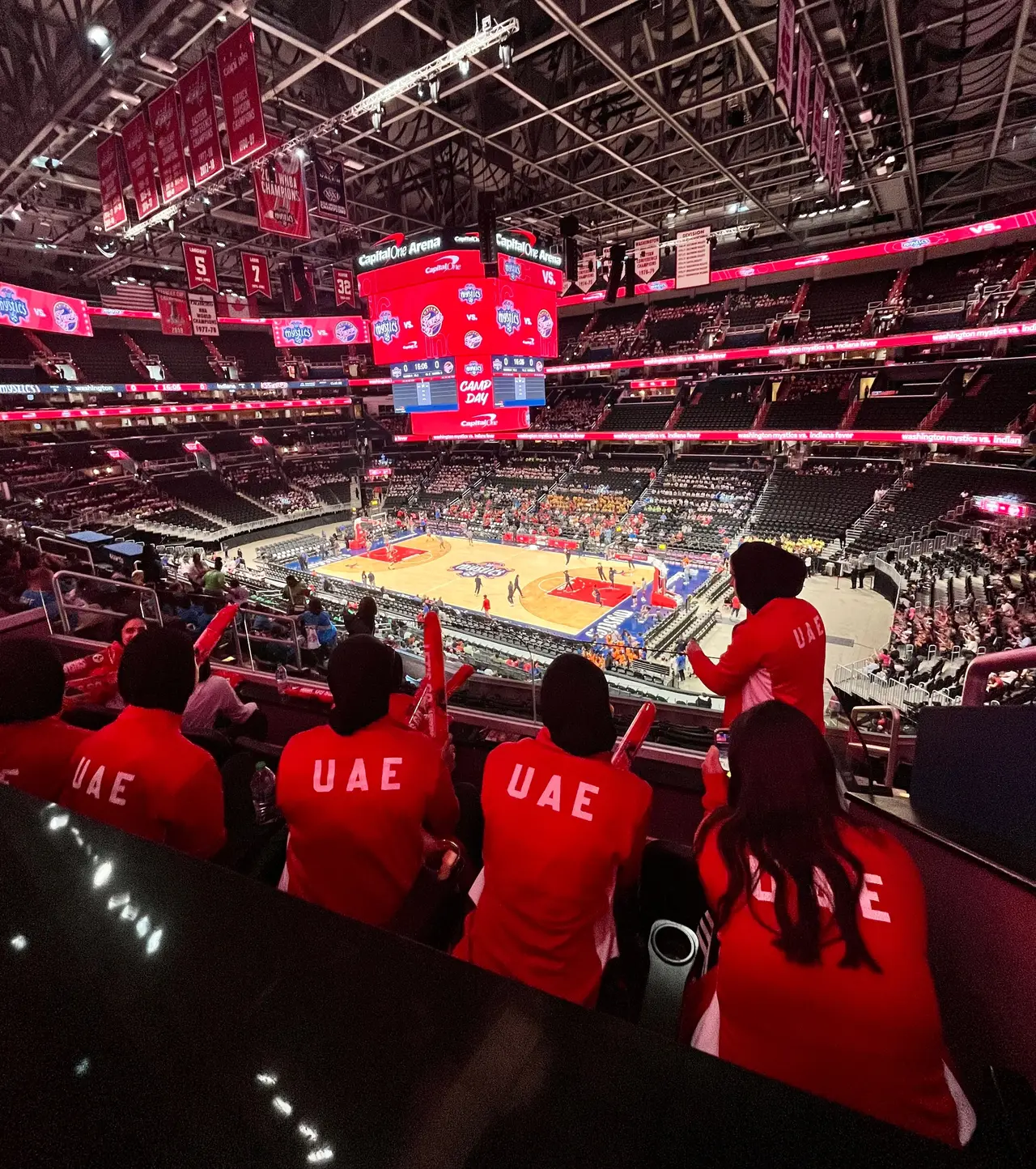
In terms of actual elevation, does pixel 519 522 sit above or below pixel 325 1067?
below

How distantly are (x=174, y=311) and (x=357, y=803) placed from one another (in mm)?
24213

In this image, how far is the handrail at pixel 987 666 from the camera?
9.81ft

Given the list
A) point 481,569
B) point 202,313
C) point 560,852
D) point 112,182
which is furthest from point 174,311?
point 560,852

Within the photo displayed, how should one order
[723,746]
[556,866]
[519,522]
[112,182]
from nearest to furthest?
[556,866]
[723,746]
[112,182]
[519,522]

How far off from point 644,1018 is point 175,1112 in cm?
173

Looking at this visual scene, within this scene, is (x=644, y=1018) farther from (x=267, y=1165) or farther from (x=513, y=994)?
(x=267, y=1165)

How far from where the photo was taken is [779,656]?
145 inches

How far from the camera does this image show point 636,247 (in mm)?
16266

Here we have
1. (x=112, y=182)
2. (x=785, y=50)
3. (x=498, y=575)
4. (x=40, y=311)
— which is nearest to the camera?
(x=785, y=50)

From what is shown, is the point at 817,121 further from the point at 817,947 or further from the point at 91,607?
the point at 91,607

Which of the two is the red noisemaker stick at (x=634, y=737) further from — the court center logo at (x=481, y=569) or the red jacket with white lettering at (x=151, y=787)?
the court center logo at (x=481, y=569)

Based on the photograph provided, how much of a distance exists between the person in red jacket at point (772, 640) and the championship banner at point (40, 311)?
27.6 m

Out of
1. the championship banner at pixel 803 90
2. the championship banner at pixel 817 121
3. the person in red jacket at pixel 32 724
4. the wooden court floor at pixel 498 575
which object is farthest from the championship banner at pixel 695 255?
the person in red jacket at pixel 32 724

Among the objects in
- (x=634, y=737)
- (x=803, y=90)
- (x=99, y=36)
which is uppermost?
(x=99, y=36)
